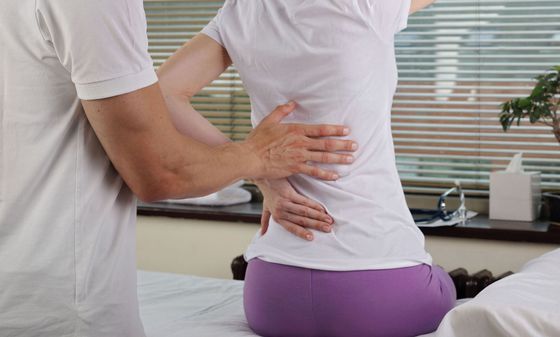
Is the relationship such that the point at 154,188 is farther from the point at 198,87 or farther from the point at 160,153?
the point at 198,87

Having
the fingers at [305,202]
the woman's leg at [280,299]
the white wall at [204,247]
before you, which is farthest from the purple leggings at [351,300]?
the white wall at [204,247]

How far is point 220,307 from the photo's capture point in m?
2.19

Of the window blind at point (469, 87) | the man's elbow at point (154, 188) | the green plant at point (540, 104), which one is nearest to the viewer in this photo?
the man's elbow at point (154, 188)

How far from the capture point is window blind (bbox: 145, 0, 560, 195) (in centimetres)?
318

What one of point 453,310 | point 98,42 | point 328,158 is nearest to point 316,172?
point 328,158

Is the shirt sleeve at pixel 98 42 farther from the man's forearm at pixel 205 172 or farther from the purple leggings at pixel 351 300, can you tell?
the purple leggings at pixel 351 300

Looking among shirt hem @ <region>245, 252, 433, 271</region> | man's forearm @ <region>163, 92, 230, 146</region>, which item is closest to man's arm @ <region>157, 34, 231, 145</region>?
man's forearm @ <region>163, 92, 230, 146</region>

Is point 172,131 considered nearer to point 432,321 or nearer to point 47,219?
point 47,219

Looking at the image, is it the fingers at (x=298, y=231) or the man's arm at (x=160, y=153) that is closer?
the man's arm at (x=160, y=153)

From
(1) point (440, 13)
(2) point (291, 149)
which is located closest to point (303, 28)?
(2) point (291, 149)

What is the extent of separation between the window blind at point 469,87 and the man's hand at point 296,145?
70.0 inches

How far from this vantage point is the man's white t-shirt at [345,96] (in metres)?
1.59

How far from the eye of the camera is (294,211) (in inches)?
64.4

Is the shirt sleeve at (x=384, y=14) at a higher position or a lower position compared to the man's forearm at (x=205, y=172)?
higher
